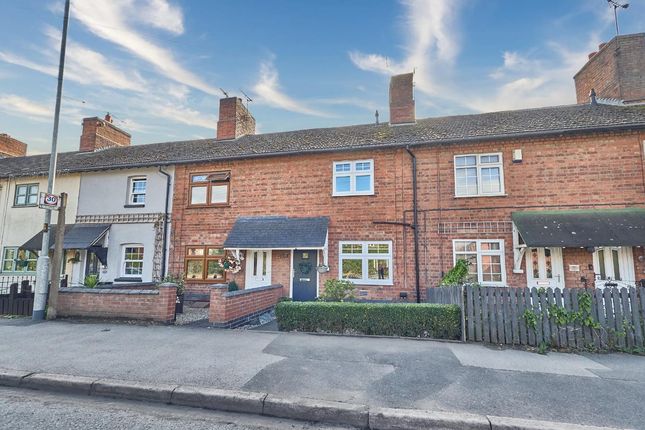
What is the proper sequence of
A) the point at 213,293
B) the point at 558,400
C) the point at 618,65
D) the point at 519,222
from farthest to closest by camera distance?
the point at 618,65 < the point at 519,222 < the point at 213,293 < the point at 558,400

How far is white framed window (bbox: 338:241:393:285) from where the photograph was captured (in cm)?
1232

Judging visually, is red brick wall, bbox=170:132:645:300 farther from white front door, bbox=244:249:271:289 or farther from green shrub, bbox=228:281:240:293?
green shrub, bbox=228:281:240:293

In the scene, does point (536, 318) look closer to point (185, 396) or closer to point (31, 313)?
point (185, 396)

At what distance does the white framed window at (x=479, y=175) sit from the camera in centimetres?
1202

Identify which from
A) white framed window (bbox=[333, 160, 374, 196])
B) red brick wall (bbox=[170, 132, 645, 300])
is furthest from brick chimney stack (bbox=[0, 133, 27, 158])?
white framed window (bbox=[333, 160, 374, 196])

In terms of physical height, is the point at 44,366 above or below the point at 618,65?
below

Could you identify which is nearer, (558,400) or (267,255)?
(558,400)

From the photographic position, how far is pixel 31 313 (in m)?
10.3

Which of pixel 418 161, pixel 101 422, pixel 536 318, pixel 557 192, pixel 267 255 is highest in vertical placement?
pixel 418 161

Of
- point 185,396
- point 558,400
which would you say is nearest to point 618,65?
point 558,400

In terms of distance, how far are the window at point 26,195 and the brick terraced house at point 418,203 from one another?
3.44 meters

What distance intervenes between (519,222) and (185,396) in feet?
35.1

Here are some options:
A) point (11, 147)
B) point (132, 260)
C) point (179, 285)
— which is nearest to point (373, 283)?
point (179, 285)

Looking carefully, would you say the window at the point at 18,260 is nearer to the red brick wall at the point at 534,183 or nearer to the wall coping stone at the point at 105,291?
the wall coping stone at the point at 105,291
